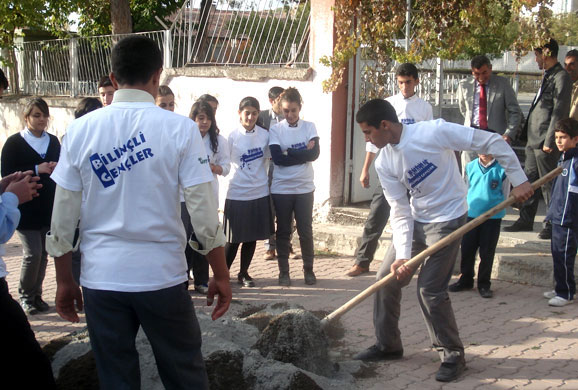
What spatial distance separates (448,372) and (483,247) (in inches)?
82.9

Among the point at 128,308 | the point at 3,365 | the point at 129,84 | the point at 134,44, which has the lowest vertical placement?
the point at 3,365

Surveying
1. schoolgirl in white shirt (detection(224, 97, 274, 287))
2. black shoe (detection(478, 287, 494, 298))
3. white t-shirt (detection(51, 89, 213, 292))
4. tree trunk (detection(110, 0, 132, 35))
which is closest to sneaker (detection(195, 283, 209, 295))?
schoolgirl in white shirt (detection(224, 97, 274, 287))

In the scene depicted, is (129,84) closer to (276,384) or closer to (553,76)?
(276,384)

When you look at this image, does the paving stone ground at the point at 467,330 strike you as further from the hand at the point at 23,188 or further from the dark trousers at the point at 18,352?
the hand at the point at 23,188

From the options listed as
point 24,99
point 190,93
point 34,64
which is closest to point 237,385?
point 190,93

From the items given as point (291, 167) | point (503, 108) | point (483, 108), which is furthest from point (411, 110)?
point (291, 167)

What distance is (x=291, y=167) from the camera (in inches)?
258

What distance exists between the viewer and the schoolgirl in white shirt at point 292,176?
6.50 m

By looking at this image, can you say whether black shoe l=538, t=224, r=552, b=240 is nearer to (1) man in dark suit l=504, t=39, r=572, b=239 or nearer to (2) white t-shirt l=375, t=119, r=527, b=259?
(1) man in dark suit l=504, t=39, r=572, b=239

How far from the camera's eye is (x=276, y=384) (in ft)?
12.6

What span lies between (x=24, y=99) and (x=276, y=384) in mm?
13250

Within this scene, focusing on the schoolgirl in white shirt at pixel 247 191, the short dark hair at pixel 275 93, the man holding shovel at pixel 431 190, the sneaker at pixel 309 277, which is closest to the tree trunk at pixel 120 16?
the short dark hair at pixel 275 93

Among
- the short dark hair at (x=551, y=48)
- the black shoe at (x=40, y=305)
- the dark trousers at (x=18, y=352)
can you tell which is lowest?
the black shoe at (x=40, y=305)

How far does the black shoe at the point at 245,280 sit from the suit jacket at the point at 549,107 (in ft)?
11.3
